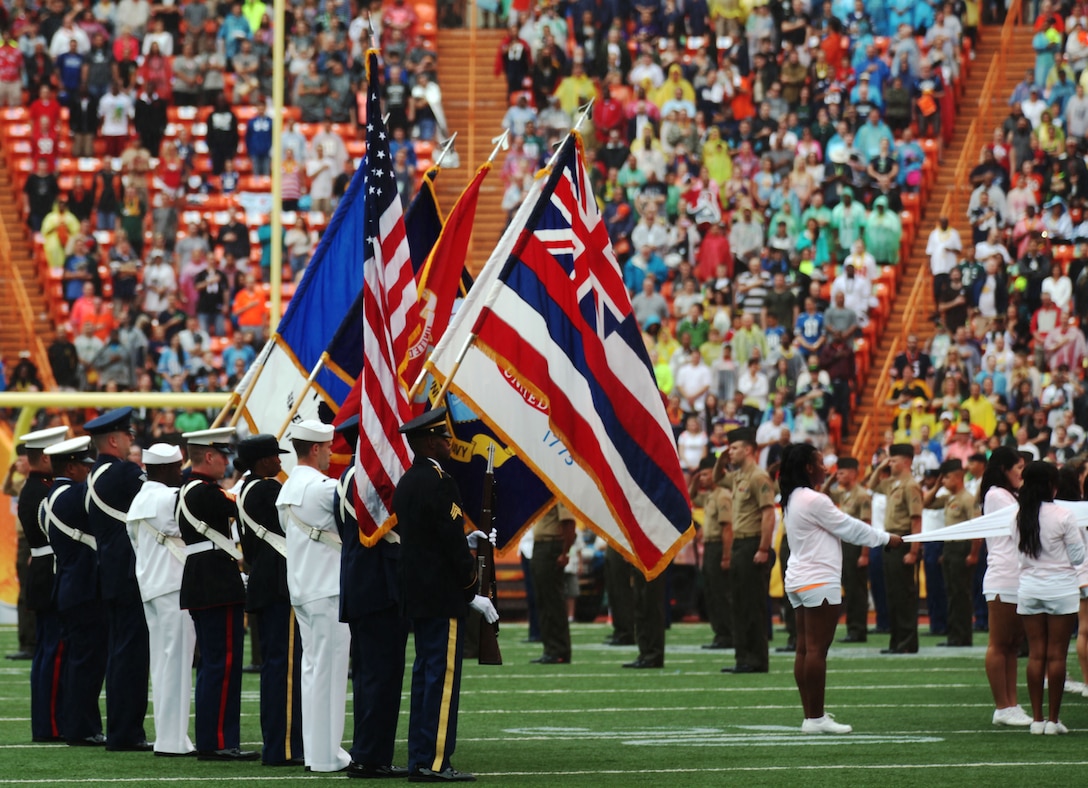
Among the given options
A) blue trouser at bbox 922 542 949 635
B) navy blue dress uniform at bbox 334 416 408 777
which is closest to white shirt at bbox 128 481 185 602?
navy blue dress uniform at bbox 334 416 408 777

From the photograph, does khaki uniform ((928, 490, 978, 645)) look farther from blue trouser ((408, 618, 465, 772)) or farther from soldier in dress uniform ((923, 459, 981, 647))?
blue trouser ((408, 618, 465, 772))

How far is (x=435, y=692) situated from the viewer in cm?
1085

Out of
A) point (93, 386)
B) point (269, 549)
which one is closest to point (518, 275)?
point (269, 549)

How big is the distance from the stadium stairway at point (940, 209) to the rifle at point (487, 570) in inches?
606

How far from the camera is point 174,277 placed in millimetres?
31016

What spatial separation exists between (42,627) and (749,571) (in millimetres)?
6552

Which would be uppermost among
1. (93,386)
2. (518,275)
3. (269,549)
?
(518,275)

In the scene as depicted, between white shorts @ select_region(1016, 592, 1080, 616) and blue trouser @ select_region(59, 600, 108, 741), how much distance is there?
5.67m

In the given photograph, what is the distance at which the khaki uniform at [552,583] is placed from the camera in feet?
61.5

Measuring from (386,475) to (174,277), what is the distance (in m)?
20.4

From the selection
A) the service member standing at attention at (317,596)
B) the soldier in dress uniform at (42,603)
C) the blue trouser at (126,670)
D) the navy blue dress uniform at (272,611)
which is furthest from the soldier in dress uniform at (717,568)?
the service member standing at attention at (317,596)

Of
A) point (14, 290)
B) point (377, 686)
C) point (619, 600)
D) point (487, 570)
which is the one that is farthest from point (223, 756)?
point (14, 290)

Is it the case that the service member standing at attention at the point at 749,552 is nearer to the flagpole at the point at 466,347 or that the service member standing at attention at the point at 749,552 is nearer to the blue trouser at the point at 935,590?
the blue trouser at the point at 935,590

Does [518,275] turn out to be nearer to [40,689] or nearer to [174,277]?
[40,689]
